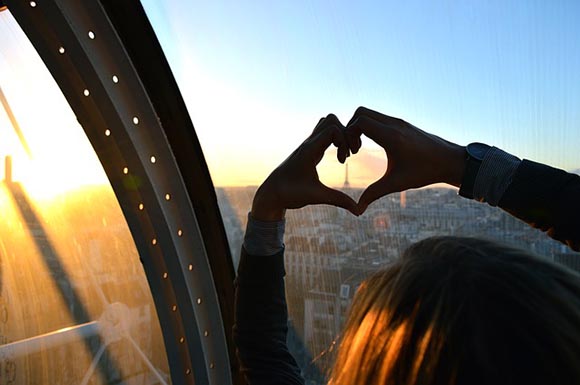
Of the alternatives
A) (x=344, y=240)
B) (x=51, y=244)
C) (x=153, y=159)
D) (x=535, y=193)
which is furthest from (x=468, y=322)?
(x=51, y=244)

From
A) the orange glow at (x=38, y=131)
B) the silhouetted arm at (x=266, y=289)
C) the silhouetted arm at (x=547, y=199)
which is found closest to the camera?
the silhouetted arm at (x=547, y=199)

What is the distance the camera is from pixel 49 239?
2.20 meters

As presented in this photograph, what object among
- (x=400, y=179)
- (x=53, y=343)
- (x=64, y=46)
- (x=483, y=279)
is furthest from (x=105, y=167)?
(x=483, y=279)

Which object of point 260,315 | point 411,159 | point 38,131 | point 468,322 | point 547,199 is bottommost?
point 260,315

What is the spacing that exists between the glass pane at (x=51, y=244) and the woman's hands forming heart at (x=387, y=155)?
1186 millimetres

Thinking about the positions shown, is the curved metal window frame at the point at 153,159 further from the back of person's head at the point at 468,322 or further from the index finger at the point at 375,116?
the back of person's head at the point at 468,322

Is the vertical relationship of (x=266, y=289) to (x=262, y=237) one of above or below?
below

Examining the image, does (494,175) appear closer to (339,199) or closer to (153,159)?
(339,199)

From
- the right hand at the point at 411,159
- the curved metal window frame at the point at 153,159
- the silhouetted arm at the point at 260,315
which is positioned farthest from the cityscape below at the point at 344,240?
the right hand at the point at 411,159

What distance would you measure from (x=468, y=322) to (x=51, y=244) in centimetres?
198

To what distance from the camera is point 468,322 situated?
0.69 m

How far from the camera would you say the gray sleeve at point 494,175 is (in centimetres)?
108

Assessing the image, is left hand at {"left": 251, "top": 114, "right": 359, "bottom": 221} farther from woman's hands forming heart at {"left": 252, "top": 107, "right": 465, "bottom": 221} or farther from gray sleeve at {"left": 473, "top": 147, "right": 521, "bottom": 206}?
gray sleeve at {"left": 473, "top": 147, "right": 521, "bottom": 206}

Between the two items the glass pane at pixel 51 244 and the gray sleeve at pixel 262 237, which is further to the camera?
the glass pane at pixel 51 244
